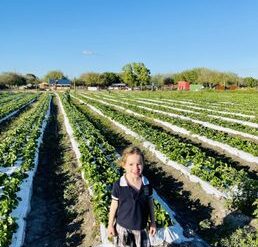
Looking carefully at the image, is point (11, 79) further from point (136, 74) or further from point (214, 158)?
point (214, 158)

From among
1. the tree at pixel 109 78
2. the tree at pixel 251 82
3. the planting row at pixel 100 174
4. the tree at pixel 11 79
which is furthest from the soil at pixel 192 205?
the tree at pixel 109 78

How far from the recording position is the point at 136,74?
115062 millimetres

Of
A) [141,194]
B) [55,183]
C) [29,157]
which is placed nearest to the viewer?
[141,194]

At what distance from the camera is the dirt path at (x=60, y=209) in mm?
8000

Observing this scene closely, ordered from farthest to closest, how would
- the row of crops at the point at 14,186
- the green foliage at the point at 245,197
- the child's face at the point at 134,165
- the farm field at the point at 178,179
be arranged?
the green foliage at the point at 245,197, the farm field at the point at 178,179, the row of crops at the point at 14,186, the child's face at the point at 134,165

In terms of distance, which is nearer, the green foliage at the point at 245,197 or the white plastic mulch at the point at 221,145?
the green foliage at the point at 245,197

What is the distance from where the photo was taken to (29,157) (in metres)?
13.1

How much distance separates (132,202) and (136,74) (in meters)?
111

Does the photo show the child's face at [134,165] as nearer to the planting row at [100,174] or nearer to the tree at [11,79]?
the planting row at [100,174]

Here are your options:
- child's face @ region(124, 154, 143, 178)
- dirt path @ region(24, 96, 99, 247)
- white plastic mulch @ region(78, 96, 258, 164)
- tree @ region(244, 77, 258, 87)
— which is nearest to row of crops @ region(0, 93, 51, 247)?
dirt path @ region(24, 96, 99, 247)

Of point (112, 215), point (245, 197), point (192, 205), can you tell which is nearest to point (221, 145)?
point (192, 205)

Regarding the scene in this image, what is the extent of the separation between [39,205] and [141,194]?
17.8ft

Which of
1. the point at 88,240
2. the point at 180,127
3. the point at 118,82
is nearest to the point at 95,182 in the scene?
the point at 88,240

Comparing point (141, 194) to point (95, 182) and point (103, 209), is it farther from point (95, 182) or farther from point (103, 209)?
point (95, 182)
